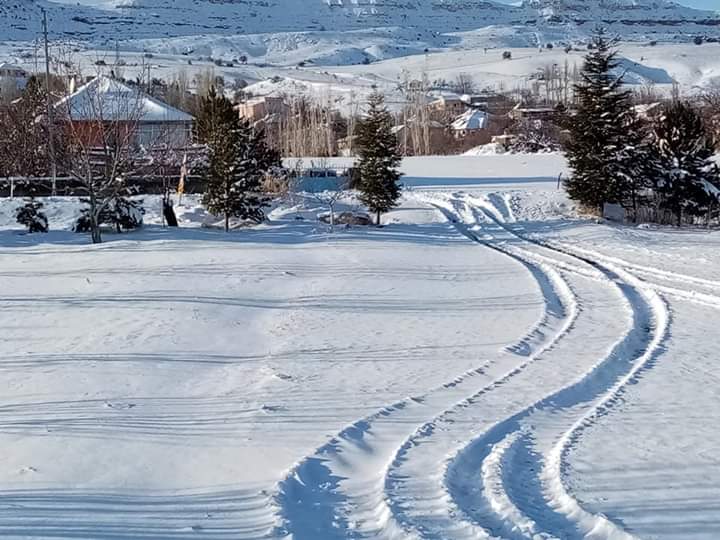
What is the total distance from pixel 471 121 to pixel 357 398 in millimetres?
75338

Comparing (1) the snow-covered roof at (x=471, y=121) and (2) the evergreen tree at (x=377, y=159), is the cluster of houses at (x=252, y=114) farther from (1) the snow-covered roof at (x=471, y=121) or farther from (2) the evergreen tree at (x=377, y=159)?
(2) the evergreen tree at (x=377, y=159)

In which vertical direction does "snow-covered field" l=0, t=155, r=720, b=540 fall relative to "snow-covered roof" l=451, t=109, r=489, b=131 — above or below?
below

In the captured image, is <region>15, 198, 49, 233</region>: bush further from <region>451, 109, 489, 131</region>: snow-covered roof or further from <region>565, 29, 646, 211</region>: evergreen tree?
<region>451, 109, 489, 131</region>: snow-covered roof

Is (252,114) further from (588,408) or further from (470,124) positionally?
(588,408)

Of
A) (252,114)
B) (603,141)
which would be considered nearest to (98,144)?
(603,141)

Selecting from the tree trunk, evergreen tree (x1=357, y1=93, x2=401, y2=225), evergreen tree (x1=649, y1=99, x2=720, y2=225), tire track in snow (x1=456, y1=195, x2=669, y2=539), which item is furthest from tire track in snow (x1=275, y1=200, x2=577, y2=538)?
evergreen tree (x1=649, y1=99, x2=720, y2=225)

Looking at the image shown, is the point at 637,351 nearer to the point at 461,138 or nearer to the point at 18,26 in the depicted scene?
the point at 461,138

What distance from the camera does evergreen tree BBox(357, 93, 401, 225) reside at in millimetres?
21453

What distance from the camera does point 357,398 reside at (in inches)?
271

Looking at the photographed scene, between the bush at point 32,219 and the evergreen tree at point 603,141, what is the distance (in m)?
13.3

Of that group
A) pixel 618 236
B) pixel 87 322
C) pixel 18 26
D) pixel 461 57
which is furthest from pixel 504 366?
pixel 18 26

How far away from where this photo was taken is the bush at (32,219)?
19422mm

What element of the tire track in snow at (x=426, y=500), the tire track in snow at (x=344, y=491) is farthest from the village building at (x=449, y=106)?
the tire track in snow at (x=426, y=500)

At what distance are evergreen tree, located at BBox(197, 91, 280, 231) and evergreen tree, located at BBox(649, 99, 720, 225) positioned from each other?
10.5 m
